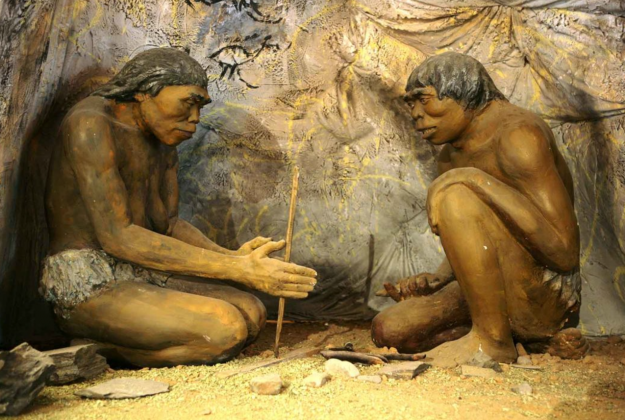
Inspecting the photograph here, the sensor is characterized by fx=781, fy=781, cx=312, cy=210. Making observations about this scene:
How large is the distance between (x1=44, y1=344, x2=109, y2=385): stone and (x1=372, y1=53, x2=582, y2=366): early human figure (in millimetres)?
1619

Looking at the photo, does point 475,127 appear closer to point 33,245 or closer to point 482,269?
point 482,269

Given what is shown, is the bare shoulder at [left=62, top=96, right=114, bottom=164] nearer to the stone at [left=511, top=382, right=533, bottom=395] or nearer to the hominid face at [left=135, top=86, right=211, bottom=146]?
the hominid face at [left=135, top=86, right=211, bottom=146]

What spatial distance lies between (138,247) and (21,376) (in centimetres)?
103

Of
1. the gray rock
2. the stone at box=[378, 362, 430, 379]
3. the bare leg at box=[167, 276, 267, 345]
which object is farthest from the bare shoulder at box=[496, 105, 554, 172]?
the bare leg at box=[167, 276, 267, 345]

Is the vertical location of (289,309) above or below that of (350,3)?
below

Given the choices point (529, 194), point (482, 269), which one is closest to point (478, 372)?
point (482, 269)

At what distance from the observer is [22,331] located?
4680 mm

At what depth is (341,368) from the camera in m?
3.64

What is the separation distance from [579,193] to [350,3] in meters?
2.04

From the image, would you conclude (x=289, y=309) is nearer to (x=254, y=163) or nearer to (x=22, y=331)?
(x=254, y=163)

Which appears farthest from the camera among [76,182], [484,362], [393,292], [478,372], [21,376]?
[393,292]

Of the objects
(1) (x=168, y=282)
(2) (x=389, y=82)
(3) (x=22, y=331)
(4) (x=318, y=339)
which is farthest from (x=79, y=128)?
(2) (x=389, y=82)

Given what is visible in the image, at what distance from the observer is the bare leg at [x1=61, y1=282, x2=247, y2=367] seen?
12.8ft

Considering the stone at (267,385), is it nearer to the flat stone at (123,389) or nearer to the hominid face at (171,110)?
the flat stone at (123,389)
